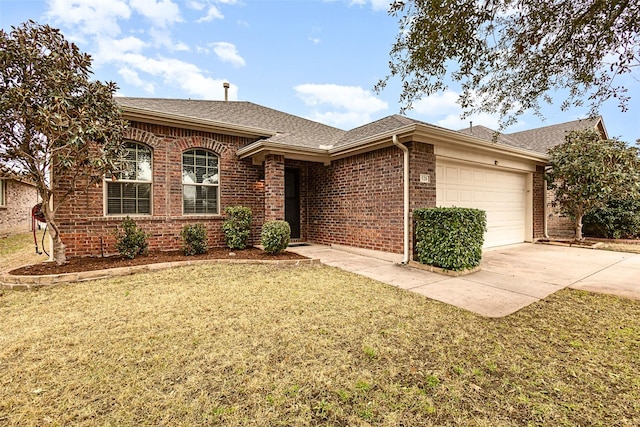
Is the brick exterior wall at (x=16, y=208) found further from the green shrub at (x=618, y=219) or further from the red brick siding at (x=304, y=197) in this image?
the green shrub at (x=618, y=219)

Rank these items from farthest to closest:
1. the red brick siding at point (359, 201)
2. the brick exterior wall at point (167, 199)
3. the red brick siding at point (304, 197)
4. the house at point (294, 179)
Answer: the red brick siding at point (304, 197) → the red brick siding at point (359, 201) → the house at point (294, 179) → the brick exterior wall at point (167, 199)

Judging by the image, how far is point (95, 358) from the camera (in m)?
2.47

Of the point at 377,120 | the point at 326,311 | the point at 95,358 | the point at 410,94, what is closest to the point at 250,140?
the point at 377,120

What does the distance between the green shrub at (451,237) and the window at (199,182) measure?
215 inches

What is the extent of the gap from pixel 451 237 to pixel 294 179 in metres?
5.60

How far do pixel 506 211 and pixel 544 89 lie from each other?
4954 mm

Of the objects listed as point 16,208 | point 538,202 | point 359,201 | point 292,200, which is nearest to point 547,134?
point 538,202

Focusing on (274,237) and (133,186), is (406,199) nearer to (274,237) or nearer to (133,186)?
(274,237)

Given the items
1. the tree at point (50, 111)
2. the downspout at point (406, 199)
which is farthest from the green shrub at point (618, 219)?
the tree at point (50, 111)

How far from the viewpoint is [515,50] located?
438 cm

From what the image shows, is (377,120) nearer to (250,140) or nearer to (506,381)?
(250,140)

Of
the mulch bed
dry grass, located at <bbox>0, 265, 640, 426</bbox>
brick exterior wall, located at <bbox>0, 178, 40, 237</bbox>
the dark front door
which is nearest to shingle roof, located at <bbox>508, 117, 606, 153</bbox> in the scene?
the dark front door

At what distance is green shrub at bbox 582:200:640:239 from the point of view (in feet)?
34.2

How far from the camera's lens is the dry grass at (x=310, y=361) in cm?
186
